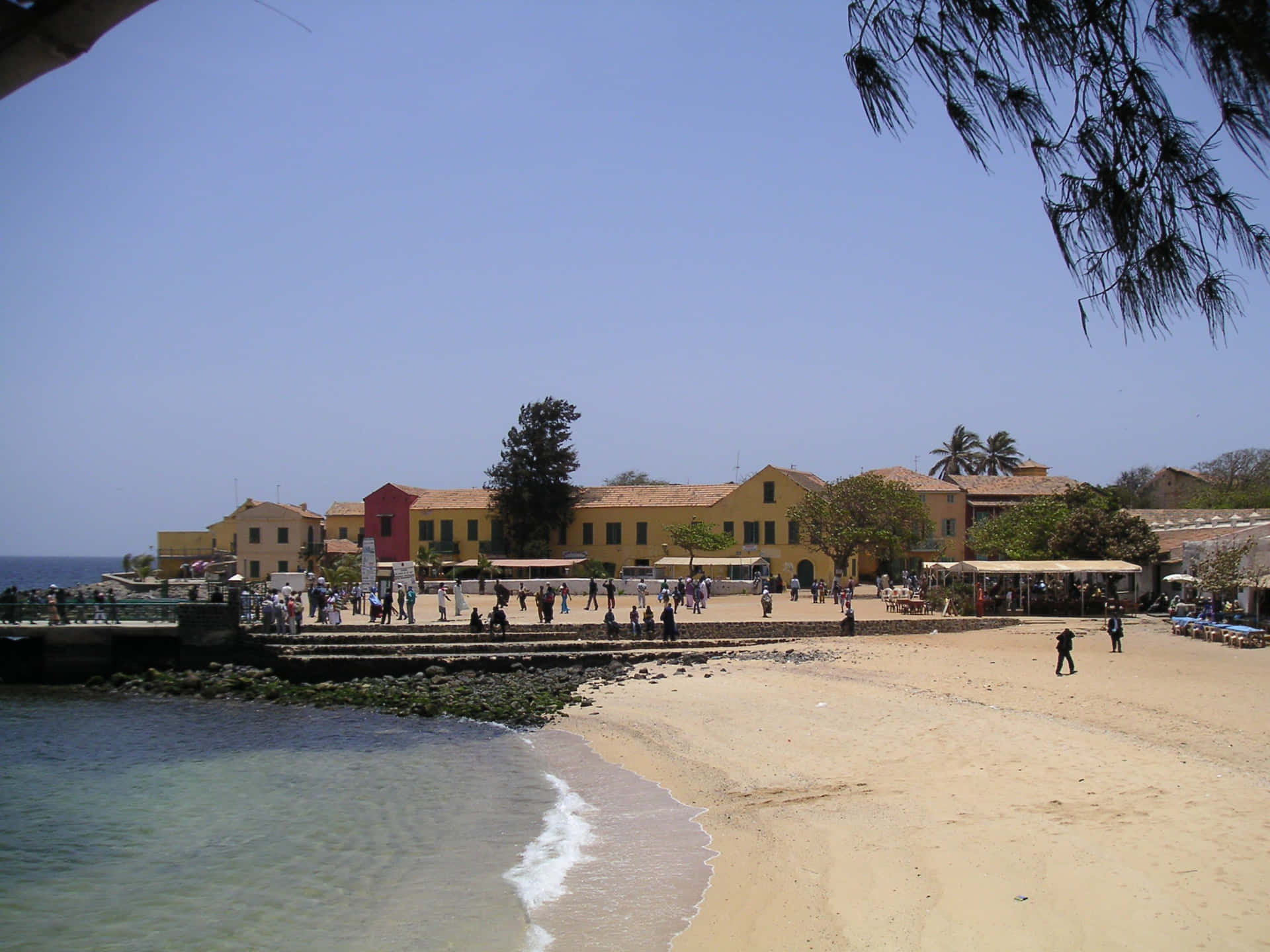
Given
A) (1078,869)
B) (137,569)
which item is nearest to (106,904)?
(1078,869)

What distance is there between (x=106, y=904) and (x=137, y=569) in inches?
2998

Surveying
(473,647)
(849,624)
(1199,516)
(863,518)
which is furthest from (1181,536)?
(473,647)

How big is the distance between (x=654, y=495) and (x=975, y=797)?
155 feet

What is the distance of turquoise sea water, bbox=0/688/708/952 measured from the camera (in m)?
10.1

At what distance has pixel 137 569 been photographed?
80250mm

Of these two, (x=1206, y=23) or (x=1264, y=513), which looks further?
(x=1264, y=513)

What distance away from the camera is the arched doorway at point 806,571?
54.9m

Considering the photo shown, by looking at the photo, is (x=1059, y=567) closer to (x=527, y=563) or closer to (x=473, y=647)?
(x=473, y=647)

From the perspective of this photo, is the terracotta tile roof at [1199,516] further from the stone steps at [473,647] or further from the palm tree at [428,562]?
the palm tree at [428,562]

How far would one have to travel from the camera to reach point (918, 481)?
60.7 m

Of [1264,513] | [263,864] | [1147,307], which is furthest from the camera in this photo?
[1264,513]

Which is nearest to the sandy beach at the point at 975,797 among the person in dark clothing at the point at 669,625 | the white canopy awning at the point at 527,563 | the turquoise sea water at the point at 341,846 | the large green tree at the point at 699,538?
the turquoise sea water at the point at 341,846

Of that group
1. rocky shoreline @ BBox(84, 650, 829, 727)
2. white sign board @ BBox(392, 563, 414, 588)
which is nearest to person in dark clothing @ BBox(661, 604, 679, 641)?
rocky shoreline @ BBox(84, 650, 829, 727)

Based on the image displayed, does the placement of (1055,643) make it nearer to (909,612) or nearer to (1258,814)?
(909,612)
